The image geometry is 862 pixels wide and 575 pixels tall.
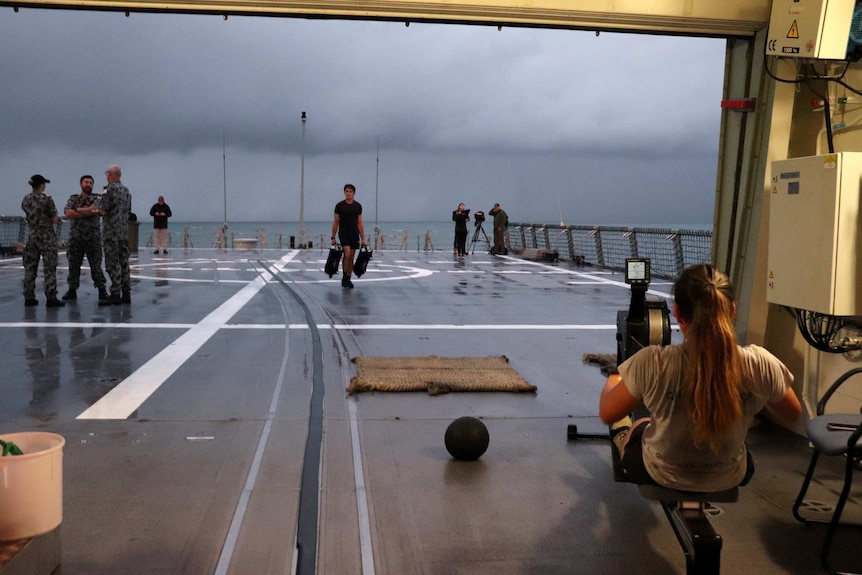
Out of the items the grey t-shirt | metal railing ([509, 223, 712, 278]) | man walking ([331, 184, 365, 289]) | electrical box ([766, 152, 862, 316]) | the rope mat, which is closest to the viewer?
the grey t-shirt

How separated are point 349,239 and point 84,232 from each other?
14.9ft

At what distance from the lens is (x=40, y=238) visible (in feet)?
35.4

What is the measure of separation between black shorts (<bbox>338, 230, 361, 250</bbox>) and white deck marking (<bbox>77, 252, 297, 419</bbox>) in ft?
10.4

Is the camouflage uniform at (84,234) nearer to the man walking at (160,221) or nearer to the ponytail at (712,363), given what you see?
the ponytail at (712,363)

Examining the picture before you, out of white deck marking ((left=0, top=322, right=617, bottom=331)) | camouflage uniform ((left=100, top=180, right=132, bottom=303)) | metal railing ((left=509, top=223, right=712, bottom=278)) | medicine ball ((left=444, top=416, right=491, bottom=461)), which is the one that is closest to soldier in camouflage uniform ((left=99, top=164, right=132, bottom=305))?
camouflage uniform ((left=100, top=180, right=132, bottom=303))

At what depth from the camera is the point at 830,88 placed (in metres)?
5.02

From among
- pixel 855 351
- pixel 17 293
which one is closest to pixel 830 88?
pixel 855 351

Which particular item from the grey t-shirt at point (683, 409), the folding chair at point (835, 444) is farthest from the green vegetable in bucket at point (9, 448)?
the folding chair at point (835, 444)

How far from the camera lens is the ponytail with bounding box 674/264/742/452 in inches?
103

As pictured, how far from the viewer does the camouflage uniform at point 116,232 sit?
10836mm

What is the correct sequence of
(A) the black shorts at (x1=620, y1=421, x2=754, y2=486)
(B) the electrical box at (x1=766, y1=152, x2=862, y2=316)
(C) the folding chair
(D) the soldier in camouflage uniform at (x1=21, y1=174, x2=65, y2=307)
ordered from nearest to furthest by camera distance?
(A) the black shorts at (x1=620, y1=421, x2=754, y2=486) < (C) the folding chair < (B) the electrical box at (x1=766, y1=152, x2=862, y2=316) < (D) the soldier in camouflage uniform at (x1=21, y1=174, x2=65, y2=307)

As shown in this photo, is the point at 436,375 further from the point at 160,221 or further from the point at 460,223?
the point at 160,221

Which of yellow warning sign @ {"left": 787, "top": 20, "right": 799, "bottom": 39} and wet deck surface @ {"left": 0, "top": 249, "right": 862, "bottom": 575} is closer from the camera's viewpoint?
wet deck surface @ {"left": 0, "top": 249, "right": 862, "bottom": 575}

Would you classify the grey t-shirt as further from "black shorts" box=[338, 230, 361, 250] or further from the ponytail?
"black shorts" box=[338, 230, 361, 250]
